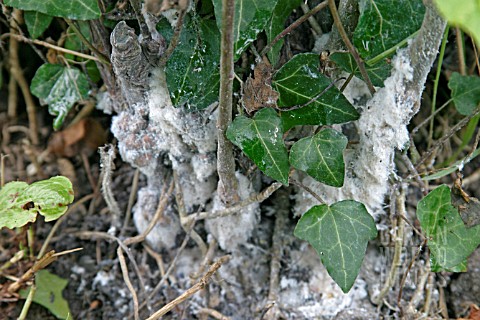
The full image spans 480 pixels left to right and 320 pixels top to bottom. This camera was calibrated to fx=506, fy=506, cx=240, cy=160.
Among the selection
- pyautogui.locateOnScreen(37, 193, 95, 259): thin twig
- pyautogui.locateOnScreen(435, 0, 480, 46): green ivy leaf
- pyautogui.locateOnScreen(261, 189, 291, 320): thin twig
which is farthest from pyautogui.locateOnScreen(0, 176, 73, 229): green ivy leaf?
pyautogui.locateOnScreen(435, 0, 480, 46): green ivy leaf

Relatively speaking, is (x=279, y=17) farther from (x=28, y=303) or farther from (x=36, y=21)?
(x=28, y=303)

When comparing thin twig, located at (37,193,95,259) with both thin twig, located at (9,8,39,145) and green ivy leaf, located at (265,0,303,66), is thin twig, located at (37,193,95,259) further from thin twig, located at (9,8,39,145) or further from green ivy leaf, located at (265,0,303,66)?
green ivy leaf, located at (265,0,303,66)

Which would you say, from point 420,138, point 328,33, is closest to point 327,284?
point 420,138

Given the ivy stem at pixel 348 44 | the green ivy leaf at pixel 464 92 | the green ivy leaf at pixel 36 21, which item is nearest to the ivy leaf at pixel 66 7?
the green ivy leaf at pixel 36 21

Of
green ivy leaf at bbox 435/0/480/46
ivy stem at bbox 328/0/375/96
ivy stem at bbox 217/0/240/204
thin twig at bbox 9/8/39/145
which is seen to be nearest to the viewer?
green ivy leaf at bbox 435/0/480/46

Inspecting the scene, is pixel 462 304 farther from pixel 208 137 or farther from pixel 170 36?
pixel 170 36

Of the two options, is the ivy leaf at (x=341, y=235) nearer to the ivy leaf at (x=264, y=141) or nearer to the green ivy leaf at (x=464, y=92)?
the ivy leaf at (x=264, y=141)
